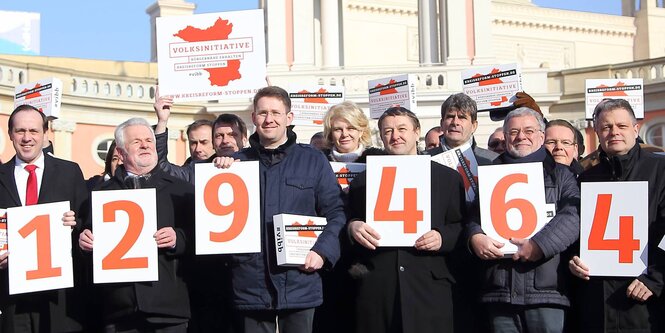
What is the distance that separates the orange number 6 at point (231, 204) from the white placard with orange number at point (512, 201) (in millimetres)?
1466

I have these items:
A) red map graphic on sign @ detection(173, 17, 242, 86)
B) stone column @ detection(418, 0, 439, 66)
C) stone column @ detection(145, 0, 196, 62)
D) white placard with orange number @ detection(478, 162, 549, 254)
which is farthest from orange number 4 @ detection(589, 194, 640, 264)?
stone column @ detection(145, 0, 196, 62)

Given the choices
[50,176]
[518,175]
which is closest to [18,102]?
[50,176]

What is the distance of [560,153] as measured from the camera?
312 inches

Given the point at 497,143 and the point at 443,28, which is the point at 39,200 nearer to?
the point at 497,143

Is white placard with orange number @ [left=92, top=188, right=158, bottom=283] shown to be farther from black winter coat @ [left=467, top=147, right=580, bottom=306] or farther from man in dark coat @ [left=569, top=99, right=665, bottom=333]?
man in dark coat @ [left=569, top=99, right=665, bottom=333]

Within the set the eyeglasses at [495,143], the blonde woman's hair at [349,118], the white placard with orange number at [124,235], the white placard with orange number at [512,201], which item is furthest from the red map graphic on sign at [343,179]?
the eyeglasses at [495,143]

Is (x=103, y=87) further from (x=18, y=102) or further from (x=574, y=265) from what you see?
(x=574, y=265)

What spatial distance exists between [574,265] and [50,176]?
341 centimetres

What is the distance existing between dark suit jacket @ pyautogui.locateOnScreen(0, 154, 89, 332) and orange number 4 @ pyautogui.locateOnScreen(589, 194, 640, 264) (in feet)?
10.6

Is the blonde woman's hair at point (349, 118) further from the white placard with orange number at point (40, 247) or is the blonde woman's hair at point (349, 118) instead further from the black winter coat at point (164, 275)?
the white placard with orange number at point (40, 247)

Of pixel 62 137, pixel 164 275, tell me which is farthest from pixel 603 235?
pixel 62 137

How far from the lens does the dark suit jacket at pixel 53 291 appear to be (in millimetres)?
6891

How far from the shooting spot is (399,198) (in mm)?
6676

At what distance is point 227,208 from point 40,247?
1.24m
